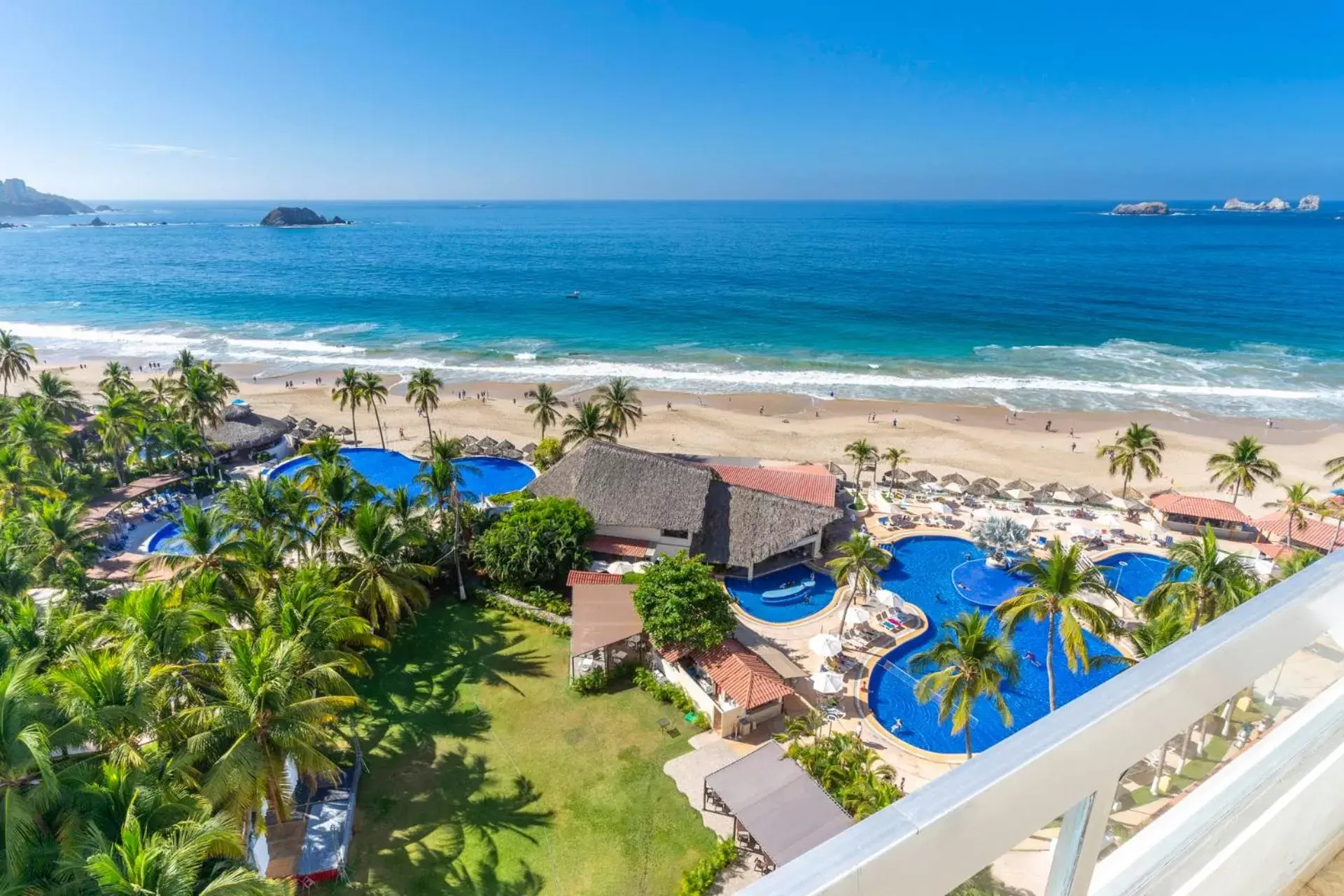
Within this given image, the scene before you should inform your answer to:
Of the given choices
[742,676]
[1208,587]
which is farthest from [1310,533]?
[742,676]

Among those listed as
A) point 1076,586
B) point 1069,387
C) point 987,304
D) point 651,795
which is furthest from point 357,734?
point 987,304

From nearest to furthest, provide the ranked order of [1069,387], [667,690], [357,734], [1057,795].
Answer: [1057,795], [357,734], [667,690], [1069,387]

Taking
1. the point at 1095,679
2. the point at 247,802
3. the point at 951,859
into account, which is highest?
the point at 951,859

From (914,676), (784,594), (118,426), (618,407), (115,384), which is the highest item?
(115,384)

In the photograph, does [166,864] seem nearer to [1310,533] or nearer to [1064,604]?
[1064,604]

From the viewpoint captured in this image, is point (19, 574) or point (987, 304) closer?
point (19, 574)

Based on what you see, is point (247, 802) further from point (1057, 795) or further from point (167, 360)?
point (167, 360)
